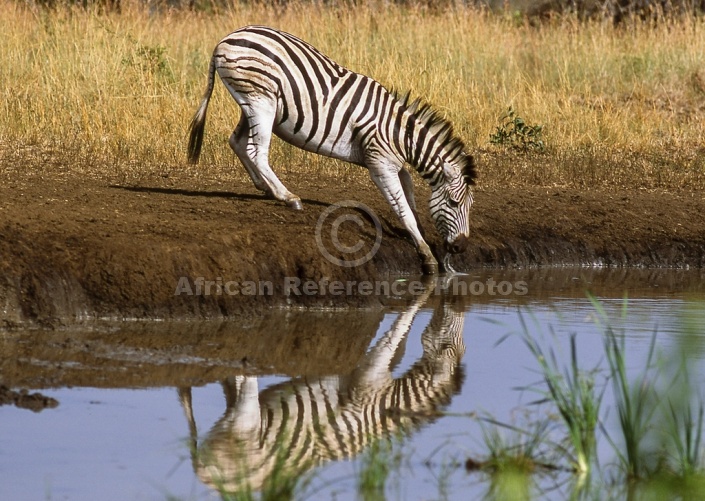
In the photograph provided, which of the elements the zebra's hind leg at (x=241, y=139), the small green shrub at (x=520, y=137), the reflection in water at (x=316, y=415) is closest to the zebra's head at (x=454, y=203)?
the zebra's hind leg at (x=241, y=139)

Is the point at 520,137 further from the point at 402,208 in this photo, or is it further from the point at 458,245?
the point at 402,208

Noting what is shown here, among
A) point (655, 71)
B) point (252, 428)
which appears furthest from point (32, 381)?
→ point (655, 71)

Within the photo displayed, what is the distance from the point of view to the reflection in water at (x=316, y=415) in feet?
13.2

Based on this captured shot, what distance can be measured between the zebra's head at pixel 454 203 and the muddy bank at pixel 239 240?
0.24 metres

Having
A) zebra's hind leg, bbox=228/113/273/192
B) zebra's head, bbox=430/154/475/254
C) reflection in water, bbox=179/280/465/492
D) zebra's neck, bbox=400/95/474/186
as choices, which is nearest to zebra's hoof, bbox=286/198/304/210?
zebra's hind leg, bbox=228/113/273/192

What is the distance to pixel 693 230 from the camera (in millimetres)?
9133

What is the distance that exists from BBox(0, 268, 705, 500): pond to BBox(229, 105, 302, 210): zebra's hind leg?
4.53ft

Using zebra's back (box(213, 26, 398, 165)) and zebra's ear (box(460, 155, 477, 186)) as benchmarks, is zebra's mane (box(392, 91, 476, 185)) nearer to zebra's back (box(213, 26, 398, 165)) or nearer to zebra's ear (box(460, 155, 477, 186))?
zebra's ear (box(460, 155, 477, 186))

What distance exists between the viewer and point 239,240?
22.6 ft

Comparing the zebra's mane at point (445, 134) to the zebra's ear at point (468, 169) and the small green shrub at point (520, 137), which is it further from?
the small green shrub at point (520, 137)

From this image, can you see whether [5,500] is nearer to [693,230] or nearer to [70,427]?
[70,427]

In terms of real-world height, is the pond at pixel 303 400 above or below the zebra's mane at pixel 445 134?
below

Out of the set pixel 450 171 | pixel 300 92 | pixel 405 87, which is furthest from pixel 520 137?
pixel 300 92

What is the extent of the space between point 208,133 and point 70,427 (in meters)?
6.42
